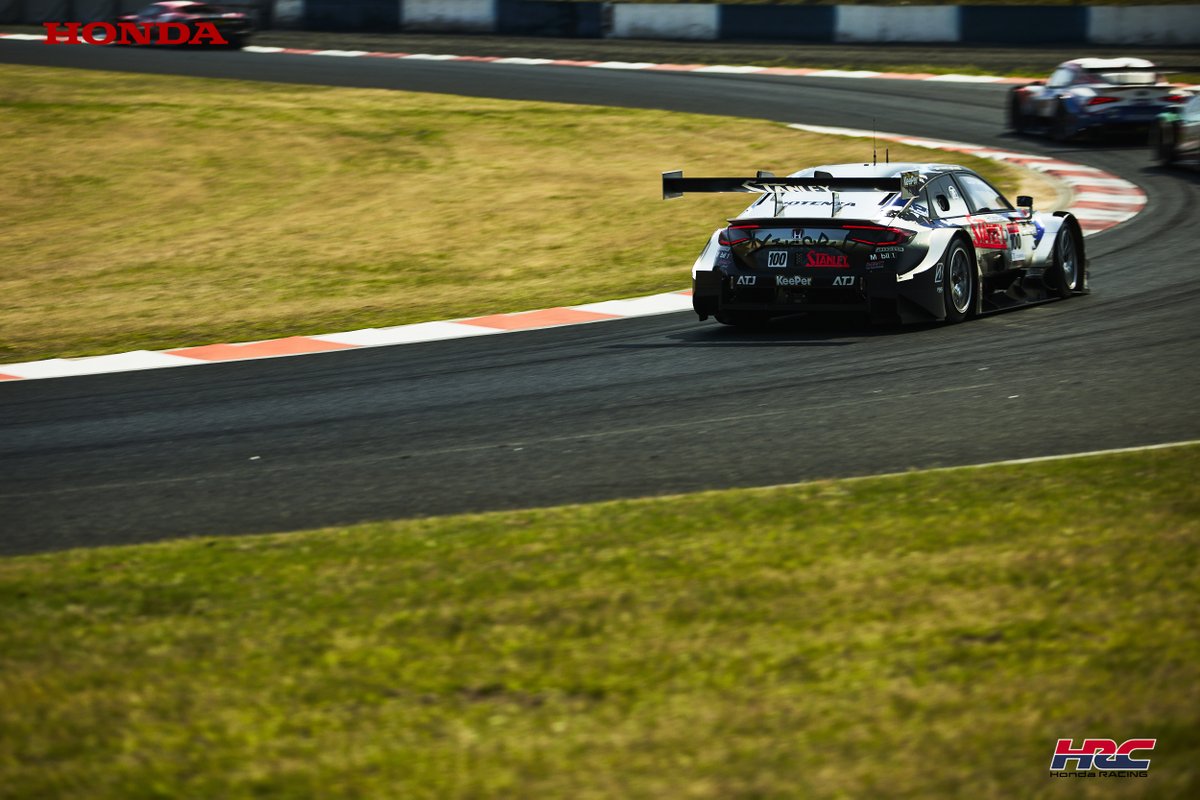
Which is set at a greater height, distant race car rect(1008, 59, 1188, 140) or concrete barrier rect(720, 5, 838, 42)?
concrete barrier rect(720, 5, 838, 42)

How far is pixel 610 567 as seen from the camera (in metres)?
5.39

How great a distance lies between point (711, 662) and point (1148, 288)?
8.82m

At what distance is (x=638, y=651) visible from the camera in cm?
453

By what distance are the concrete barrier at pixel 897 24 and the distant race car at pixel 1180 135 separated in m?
14.3

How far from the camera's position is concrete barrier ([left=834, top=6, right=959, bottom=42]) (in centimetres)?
3359

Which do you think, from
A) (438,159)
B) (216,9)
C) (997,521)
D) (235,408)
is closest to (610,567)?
(997,521)

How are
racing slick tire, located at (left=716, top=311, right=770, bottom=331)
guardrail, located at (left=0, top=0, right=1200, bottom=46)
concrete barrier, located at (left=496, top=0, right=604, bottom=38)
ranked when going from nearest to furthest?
racing slick tire, located at (left=716, top=311, right=770, bottom=331), guardrail, located at (left=0, top=0, right=1200, bottom=46), concrete barrier, located at (left=496, top=0, right=604, bottom=38)

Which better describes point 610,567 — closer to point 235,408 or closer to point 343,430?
point 343,430

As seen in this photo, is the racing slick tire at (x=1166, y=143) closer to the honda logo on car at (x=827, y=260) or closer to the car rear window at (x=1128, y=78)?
the car rear window at (x=1128, y=78)

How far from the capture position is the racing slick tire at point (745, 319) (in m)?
11.3

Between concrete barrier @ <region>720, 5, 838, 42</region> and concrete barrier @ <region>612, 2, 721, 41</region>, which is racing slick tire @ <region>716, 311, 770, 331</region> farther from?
concrete barrier @ <region>612, 2, 721, 41</region>

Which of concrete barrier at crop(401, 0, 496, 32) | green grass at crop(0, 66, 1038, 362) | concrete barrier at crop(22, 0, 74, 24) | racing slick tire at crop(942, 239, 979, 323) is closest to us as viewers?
racing slick tire at crop(942, 239, 979, 323)

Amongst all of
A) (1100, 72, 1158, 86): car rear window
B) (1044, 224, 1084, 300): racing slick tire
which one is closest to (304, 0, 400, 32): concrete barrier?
(1100, 72, 1158, 86): car rear window

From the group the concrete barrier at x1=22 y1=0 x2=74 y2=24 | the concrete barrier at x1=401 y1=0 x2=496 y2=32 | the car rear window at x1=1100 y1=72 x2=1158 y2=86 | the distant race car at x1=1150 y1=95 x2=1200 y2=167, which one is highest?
the concrete barrier at x1=22 y1=0 x2=74 y2=24
